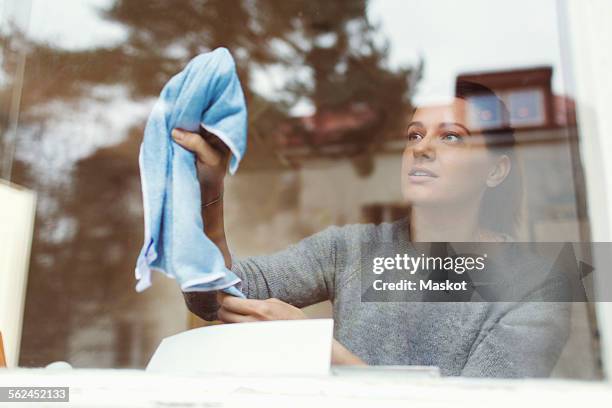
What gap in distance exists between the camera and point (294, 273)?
1.00 meters

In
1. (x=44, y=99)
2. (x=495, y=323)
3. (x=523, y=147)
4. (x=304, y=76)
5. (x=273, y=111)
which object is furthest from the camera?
(x=304, y=76)

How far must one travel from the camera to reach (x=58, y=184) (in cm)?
139

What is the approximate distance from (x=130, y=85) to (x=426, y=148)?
0.71m

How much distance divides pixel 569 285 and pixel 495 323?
13cm

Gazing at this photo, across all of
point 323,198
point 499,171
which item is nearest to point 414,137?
point 499,171

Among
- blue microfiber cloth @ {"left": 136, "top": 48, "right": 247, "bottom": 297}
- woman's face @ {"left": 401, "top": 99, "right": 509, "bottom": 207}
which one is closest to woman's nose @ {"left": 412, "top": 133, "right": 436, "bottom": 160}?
woman's face @ {"left": 401, "top": 99, "right": 509, "bottom": 207}

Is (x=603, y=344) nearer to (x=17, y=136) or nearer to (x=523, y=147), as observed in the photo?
(x=523, y=147)

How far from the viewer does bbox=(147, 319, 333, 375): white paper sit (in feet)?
2.46

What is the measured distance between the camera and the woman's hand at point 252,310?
34.6 inches

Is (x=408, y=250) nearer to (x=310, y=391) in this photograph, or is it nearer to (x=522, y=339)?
(x=522, y=339)

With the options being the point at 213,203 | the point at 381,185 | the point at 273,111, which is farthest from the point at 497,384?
the point at 273,111

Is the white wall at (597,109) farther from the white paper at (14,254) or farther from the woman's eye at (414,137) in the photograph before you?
the white paper at (14,254)

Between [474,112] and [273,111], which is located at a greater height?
[273,111]

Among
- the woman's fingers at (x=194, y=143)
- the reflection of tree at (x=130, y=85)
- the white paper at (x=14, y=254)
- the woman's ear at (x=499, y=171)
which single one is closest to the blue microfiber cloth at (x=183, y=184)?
the woman's fingers at (x=194, y=143)
